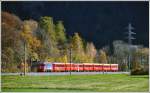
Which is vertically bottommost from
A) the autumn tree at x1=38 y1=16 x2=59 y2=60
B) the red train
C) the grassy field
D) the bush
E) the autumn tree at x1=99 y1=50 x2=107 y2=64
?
the grassy field

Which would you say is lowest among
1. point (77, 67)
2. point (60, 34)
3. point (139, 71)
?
point (139, 71)

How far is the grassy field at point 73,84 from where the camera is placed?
55.4 feet

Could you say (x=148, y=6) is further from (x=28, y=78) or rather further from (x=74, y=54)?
(x=28, y=78)

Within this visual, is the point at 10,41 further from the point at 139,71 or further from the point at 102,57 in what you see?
the point at 139,71

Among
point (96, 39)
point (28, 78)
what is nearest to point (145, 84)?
point (96, 39)

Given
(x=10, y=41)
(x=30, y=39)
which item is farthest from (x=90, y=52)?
(x=10, y=41)

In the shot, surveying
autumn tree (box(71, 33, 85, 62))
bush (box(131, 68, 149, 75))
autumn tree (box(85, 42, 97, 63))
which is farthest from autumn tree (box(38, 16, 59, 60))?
bush (box(131, 68, 149, 75))

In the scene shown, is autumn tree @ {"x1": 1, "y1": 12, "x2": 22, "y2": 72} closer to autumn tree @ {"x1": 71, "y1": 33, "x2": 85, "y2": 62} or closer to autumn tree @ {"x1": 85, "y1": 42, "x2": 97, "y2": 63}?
autumn tree @ {"x1": 71, "y1": 33, "x2": 85, "y2": 62}

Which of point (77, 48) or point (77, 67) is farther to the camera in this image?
point (77, 67)

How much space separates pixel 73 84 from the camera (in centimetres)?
1708

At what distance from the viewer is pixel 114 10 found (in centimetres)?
1670

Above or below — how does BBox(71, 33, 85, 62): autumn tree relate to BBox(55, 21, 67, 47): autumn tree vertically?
below

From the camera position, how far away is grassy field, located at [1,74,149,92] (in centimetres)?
1689

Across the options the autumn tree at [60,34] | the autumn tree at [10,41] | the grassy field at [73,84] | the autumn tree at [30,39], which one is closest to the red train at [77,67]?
the grassy field at [73,84]
